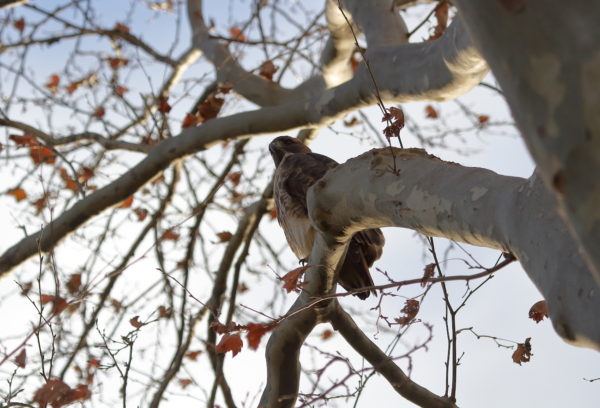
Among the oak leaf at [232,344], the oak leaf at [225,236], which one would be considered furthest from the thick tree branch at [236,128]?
the oak leaf at [232,344]

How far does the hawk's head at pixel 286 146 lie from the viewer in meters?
4.96

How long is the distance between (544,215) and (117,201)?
11.1 ft

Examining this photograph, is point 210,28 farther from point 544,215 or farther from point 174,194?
point 544,215

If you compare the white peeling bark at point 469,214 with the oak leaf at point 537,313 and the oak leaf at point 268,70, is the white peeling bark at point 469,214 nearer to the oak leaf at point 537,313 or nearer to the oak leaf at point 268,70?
the oak leaf at point 537,313

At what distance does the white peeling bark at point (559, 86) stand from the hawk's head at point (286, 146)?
4.19m

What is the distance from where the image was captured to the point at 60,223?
13.6ft

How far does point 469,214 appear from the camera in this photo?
64.2 inches

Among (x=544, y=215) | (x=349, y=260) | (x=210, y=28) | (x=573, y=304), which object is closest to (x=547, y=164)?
(x=573, y=304)

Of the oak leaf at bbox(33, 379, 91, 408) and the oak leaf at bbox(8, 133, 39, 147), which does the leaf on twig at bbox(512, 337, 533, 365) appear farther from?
the oak leaf at bbox(8, 133, 39, 147)

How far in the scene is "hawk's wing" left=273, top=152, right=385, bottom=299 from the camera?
11.6 ft

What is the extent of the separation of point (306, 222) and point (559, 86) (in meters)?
3.29

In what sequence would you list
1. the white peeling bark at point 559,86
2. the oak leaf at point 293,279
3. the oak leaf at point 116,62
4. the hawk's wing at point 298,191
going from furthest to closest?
the oak leaf at point 116,62 < the hawk's wing at point 298,191 < the oak leaf at point 293,279 < the white peeling bark at point 559,86

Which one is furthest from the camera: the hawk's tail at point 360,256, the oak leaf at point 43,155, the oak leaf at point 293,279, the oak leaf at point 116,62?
the oak leaf at point 116,62

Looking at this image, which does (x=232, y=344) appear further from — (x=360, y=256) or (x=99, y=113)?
(x=99, y=113)
